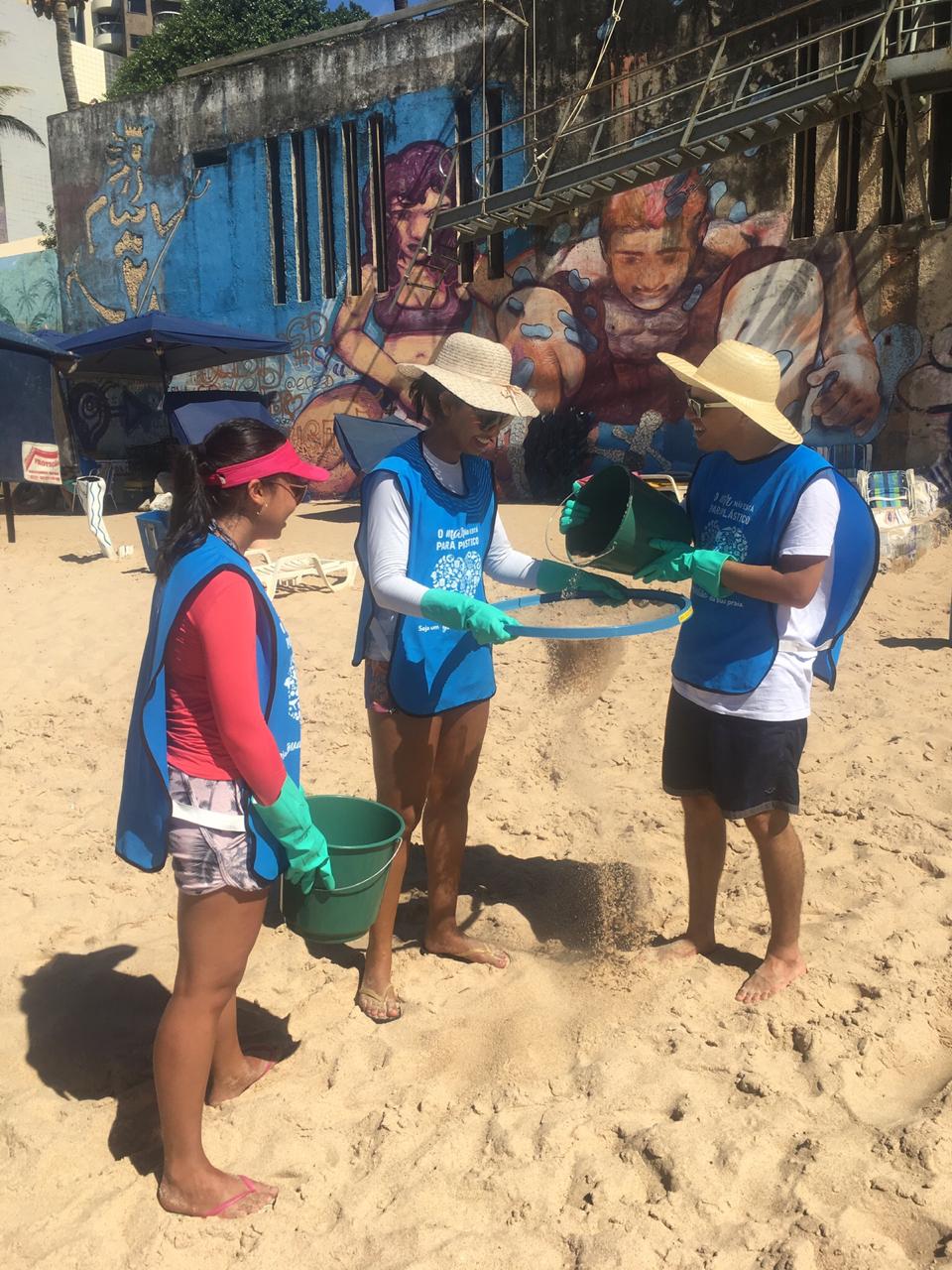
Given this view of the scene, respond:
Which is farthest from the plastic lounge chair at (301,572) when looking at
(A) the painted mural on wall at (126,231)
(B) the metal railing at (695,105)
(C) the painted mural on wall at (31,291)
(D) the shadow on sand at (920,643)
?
(C) the painted mural on wall at (31,291)

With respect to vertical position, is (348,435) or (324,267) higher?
(324,267)

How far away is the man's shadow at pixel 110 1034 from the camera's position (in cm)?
271

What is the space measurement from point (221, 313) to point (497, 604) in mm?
15109

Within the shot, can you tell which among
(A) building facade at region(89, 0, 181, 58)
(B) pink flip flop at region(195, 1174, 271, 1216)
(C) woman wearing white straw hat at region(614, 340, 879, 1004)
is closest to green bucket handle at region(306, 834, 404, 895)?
(B) pink flip flop at region(195, 1174, 271, 1216)

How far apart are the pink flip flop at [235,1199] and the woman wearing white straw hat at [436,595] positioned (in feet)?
2.43

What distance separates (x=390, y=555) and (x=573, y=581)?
0.67 m

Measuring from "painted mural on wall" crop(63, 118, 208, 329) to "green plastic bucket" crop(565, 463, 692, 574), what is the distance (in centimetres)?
1575

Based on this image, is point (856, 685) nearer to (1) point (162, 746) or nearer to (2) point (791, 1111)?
(2) point (791, 1111)

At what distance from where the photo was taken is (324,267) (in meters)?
15.7

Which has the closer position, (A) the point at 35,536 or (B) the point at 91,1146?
(B) the point at 91,1146

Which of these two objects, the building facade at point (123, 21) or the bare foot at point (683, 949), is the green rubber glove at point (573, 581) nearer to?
the bare foot at point (683, 949)

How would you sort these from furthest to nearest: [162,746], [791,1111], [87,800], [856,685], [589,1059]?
1. [856,685]
2. [87,800]
3. [589,1059]
4. [791,1111]
5. [162,746]

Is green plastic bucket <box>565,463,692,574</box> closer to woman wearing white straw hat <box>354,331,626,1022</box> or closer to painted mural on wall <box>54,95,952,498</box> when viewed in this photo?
woman wearing white straw hat <box>354,331,626,1022</box>

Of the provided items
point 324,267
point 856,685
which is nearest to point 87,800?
point 856,685
